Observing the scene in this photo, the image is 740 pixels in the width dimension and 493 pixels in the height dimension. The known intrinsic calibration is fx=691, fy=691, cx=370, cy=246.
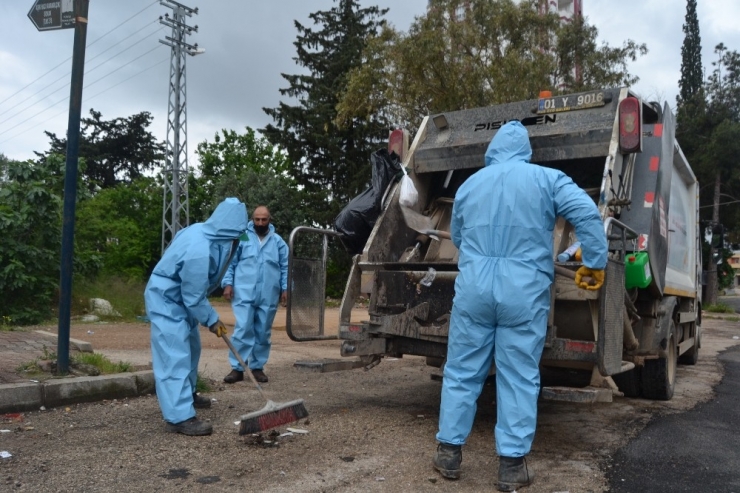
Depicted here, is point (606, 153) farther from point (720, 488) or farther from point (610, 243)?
point (720, 488)

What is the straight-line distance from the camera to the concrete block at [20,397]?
458cm

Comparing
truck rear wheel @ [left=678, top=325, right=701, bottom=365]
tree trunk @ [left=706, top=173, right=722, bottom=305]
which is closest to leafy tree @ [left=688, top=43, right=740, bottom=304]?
tree trunk @ [left=706, top=173, right=722, bottom=305]

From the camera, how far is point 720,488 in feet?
11.5

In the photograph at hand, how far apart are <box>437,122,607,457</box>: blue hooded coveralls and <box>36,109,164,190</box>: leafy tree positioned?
133ft

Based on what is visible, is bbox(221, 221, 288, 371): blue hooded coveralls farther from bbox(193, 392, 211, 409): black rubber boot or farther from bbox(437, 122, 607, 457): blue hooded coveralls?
bbox(437, 122, 607, 457): blue hooded coveralls

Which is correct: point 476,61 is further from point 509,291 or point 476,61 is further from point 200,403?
point 509,291

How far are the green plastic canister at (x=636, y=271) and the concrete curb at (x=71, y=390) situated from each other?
12.0 ft

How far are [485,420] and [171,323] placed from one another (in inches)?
89.7

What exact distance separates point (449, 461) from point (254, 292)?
9.82ft

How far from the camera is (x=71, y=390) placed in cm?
495

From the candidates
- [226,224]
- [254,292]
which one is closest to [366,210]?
[226,224]

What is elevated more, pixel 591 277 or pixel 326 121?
pixel 326 121

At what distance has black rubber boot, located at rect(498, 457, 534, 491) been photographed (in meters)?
3.33

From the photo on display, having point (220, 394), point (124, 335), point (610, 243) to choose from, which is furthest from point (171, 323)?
point (124, 335)
